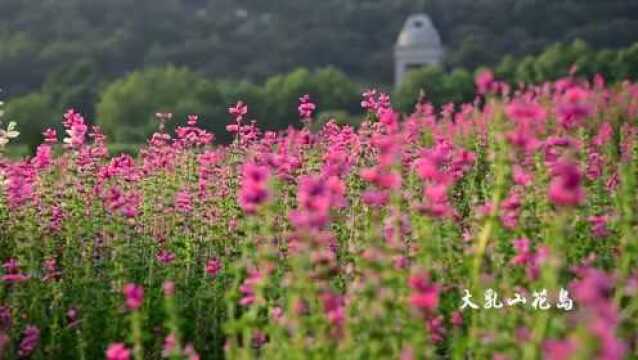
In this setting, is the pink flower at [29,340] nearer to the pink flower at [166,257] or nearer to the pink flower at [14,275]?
the pink flower at [14,275]

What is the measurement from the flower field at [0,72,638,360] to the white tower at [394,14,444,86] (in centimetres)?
5129

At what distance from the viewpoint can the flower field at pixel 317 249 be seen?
348 centimetres

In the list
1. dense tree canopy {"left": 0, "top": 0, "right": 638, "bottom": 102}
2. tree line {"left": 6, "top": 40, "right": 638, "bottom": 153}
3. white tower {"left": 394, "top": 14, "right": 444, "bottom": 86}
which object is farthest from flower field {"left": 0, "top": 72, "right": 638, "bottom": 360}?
white tower {"left": 394, "top": 14, "right": 444, "bottom": 86}

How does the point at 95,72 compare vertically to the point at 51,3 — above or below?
below

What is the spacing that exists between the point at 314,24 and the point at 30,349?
56157 mm

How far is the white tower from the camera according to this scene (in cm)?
5844

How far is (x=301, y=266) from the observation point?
3332mm

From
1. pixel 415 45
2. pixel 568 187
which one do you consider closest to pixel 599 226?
pixel 568 187

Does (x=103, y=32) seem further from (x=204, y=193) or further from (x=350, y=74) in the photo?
(x=204, y=193)

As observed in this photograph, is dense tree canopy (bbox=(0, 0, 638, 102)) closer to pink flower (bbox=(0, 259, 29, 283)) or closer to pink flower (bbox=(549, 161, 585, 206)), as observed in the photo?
pink flower (bbox=(0, 259, 29, 283))

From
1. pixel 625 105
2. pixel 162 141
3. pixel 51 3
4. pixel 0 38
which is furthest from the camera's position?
pixel 51 3

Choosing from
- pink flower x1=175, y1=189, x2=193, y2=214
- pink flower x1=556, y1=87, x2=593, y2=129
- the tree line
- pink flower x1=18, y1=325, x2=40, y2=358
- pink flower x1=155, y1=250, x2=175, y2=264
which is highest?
the tree line

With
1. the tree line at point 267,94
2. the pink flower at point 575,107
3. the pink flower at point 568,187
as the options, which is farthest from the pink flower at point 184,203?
the tree line at point 267,94

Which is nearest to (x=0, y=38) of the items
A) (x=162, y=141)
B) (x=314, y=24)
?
(x=314, y=24)
